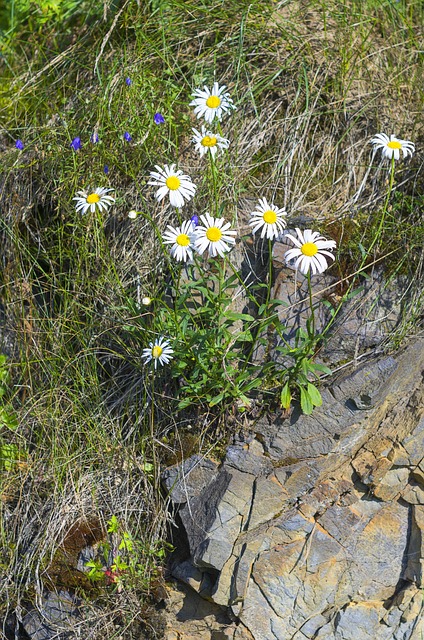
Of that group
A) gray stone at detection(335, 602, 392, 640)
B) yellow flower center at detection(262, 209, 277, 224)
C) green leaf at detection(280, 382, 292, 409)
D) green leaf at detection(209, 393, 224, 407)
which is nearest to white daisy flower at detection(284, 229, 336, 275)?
yellow flower center at detection(262, 209, 277, 224)

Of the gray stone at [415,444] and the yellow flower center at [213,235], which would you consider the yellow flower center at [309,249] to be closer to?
the yellow flower center at [213,235]

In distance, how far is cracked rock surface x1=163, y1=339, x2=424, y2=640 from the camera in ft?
8.30

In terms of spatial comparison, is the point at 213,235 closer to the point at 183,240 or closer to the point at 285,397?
the point at 183,240

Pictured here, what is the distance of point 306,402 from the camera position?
2504 millimetres

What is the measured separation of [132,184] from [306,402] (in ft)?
4.29

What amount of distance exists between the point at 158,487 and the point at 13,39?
2579 mm

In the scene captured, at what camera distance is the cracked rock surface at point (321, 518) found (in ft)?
8.30

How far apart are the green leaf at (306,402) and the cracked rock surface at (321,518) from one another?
0.12 m

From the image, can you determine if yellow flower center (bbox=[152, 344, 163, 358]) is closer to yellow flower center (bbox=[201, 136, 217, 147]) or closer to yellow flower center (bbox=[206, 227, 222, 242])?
yellow flower center (bbox=[206, 227, 222, 242])

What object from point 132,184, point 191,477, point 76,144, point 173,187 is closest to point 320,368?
point 191,477

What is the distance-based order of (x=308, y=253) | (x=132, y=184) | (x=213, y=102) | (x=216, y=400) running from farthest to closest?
(x=132, y=184), (x=213, y=102), (x=216, y=400), (x=308, y=253)

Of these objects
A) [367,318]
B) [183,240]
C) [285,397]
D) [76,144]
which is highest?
[76,144]

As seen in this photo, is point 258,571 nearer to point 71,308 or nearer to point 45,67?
point 71,308

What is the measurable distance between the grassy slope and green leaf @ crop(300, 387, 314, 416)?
1.51ft
